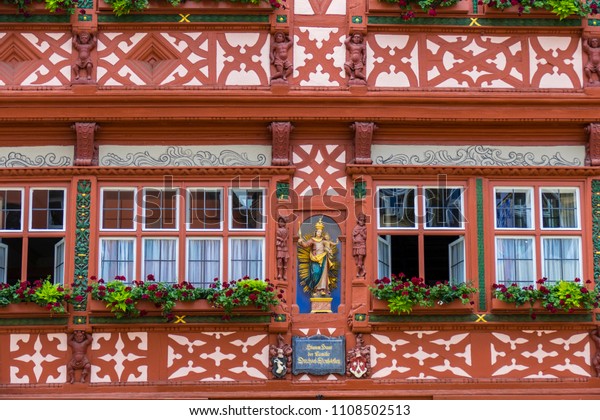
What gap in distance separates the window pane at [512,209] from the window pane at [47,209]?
5.77m

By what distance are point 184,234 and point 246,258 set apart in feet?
2.86

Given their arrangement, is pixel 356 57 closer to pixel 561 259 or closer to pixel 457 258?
pixel 457 258

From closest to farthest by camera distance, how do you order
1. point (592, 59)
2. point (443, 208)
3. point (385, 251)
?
point (385, 251) → point (443, 208) → point (592, 59)

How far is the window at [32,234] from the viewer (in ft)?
54.3

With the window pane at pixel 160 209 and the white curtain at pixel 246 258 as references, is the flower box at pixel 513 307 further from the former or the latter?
the window pane at pixel 160 209

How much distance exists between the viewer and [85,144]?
1669 centimetres

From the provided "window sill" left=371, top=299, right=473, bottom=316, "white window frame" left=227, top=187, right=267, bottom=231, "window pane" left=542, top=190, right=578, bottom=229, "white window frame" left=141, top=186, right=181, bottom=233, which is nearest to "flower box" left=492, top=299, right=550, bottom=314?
"window sill" left=371, top=299, right=473, bottom=316

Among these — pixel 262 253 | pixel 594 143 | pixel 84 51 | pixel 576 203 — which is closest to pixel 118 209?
pixel 262 253

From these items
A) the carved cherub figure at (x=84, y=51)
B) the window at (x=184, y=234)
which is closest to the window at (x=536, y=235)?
the window at (x=184, y=234)

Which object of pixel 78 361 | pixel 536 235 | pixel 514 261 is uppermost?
pixel 536 235

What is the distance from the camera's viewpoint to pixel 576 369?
53.4 ft

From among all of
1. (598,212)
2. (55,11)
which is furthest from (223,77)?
(598,212)

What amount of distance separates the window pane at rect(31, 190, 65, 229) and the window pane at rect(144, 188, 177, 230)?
3.66 ft

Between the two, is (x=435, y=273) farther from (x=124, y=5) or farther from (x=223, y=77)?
(x=124, y=5)
